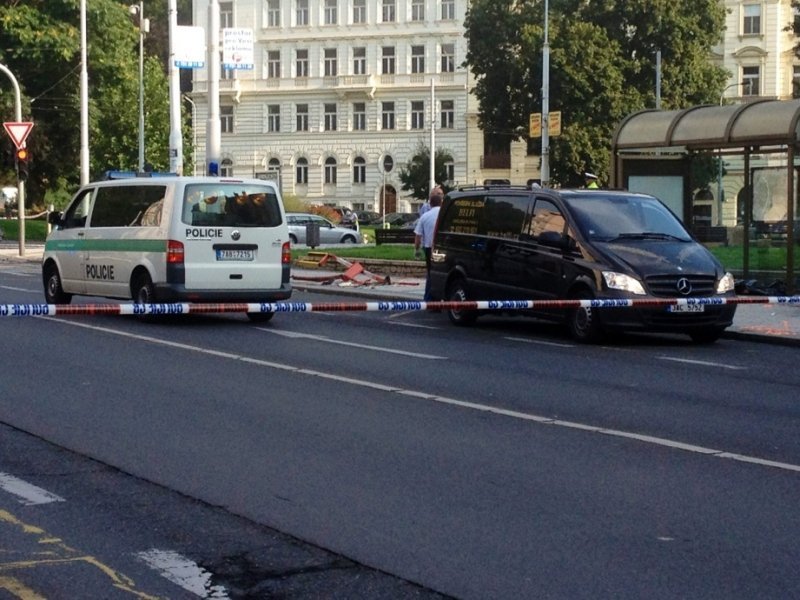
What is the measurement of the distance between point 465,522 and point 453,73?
8074cm

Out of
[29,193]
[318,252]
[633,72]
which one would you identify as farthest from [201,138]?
[318,252]

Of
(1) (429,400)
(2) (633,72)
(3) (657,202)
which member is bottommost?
(1) (429,400)

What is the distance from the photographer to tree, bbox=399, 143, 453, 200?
8219 cm

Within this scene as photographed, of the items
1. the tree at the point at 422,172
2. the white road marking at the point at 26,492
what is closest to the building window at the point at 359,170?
the tree at the point at 422,172

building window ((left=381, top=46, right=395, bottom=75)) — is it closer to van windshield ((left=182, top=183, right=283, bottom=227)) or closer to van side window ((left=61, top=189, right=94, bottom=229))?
van side window ((left=61, top=189, right=94, bottom=229))

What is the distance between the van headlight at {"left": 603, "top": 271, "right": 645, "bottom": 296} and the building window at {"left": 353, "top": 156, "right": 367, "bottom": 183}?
71848mm

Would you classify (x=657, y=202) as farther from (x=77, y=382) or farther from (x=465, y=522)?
(x=465, y=522)

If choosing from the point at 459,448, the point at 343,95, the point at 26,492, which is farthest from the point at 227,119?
the point at 26,492

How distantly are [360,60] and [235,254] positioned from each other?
7040cm

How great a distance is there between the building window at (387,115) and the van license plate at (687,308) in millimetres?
71804

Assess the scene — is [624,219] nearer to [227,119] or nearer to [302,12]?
[302,12]

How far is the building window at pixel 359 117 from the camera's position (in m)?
88.1

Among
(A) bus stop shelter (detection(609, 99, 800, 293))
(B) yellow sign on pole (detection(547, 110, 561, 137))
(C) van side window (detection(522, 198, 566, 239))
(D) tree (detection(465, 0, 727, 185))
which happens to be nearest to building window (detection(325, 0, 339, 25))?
(D) tree (detection(465, 0, 727, 185))

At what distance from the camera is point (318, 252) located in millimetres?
34031
